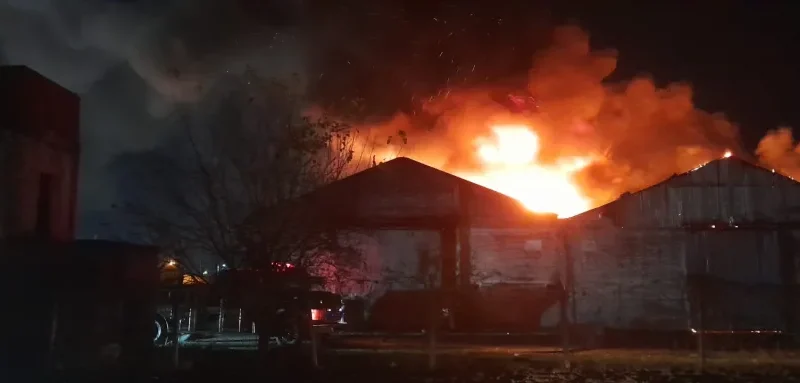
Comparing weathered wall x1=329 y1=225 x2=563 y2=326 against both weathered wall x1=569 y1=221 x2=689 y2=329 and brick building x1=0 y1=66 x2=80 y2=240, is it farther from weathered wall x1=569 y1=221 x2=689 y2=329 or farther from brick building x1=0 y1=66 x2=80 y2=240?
brick building x1=0 y1=66 x2=80 y2=240

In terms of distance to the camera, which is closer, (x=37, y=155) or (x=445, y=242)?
(x=37, y=155)

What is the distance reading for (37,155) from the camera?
1708 centimetres

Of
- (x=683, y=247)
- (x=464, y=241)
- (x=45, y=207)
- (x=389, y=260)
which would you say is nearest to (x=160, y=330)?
(x=45, y=207)

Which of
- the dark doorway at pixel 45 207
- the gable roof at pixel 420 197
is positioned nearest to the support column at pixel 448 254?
the gable roof at pixel 420 197

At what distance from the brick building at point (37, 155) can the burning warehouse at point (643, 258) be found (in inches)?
295

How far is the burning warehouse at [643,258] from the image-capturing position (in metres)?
23.3

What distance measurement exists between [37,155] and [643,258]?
15806 millimetres

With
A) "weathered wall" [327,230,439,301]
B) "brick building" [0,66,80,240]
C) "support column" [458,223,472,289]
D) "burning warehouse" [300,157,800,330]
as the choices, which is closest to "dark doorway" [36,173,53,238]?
"brick building" [0,66,80,240]

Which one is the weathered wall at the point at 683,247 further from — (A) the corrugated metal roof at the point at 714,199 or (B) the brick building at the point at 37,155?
(B) the brick building at the point at 37,155

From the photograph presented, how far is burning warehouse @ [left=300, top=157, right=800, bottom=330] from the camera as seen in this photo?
23.3m

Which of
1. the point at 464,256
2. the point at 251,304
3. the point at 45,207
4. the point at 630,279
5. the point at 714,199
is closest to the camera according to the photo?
the point at 251,304

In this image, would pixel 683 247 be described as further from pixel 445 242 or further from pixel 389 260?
pixel 389 260

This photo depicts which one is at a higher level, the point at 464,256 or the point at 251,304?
the point at 464,256

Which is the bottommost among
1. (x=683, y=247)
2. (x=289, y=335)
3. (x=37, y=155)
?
(x=289, y=335)
